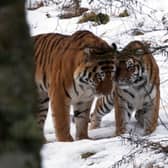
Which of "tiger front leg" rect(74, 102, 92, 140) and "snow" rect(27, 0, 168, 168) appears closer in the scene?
"snow" rect(27, 0, 168, 168)

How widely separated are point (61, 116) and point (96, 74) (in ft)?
1.94

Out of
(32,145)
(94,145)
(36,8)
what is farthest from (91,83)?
(36,8)

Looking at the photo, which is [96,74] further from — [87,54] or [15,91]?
[15,91]

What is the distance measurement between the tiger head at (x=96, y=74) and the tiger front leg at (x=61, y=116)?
0.91 feet

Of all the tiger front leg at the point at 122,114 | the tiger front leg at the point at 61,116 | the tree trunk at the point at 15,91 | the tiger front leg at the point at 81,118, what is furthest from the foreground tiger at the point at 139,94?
the tree trunk at the point at 15,91

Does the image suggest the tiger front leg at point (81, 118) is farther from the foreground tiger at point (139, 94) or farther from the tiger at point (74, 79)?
the foreground tiger at point (139, 94)

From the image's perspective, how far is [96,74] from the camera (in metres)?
7.32

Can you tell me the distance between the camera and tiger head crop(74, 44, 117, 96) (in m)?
7.19

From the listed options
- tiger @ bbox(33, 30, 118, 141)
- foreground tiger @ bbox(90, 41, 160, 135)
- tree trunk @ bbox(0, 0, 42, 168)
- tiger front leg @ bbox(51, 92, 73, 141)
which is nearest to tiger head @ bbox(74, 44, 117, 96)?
tiger @ bbox(33, 30, 118, 141)

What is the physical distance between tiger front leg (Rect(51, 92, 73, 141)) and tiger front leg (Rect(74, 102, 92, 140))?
36 cm

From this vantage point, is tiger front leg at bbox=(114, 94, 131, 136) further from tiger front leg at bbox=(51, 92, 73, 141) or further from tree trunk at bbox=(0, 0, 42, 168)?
tree trunk at bbox=(0, 0, 42, 168)

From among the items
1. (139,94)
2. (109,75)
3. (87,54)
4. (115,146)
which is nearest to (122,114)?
(139,94)

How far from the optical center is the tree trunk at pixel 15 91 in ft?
3.41

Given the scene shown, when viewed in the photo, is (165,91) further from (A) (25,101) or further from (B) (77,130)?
(A) (25,101)
